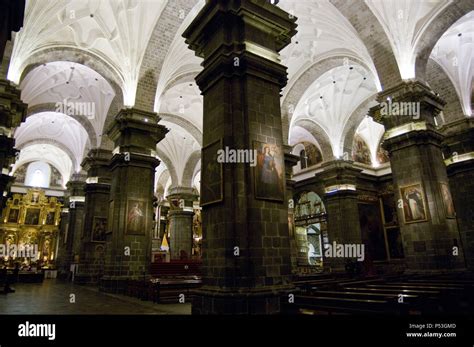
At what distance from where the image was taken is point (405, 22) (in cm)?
1062

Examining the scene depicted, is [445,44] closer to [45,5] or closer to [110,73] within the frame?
[110,73]

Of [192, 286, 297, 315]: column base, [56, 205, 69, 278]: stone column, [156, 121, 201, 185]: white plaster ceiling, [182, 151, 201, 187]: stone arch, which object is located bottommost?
[192, 286, 297, 315]: column base

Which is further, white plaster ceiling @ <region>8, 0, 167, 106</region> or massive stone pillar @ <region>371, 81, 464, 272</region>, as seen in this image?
white plaster ceiling @ <region>8, 0, 167, 106</region>

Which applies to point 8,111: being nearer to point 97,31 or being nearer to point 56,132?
point 97,31

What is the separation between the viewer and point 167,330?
3.98 m

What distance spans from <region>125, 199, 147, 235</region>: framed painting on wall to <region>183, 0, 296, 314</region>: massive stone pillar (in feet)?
18.4

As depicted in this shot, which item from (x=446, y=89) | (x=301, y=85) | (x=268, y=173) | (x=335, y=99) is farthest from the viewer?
(x=335, y=99)

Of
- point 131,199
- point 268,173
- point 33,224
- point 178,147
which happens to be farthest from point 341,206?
point 33,224

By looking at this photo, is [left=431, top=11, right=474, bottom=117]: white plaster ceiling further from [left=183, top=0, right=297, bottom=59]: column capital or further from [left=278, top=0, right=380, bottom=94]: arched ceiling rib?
[left=183, top=0, right=297, bottom=59]: column capital

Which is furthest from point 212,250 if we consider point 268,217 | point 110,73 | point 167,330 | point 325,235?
point 325,235

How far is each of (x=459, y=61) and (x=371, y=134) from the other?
7.89m

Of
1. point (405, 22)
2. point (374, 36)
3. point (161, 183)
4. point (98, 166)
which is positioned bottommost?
point (98, 166)

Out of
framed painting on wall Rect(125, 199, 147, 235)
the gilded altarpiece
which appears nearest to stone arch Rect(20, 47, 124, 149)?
framed painting on wall Rect(125, 199, 147, 235)

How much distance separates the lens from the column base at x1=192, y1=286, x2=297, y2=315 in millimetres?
4656
